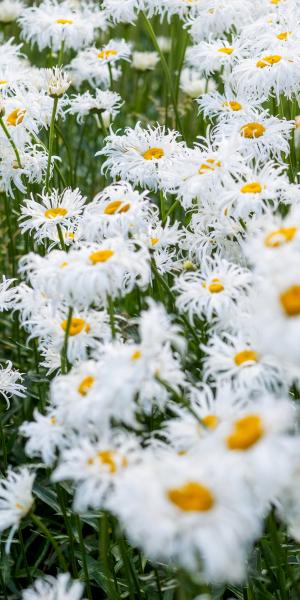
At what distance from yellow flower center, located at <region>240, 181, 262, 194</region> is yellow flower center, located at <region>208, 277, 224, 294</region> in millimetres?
240

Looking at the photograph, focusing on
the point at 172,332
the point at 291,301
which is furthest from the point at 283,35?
the point at 291,301

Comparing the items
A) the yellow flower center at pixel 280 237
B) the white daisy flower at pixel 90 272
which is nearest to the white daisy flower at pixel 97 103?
the white daisy flower at pixel 90 272

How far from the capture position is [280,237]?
4.89 ft

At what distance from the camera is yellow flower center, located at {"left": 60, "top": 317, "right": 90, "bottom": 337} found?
6.22ft

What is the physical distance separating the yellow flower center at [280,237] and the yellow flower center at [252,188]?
0.52m

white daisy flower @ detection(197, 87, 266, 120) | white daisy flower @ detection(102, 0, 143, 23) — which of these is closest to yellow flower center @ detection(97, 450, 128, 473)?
white daisy flower @ detection(197, 87, 266, 120)

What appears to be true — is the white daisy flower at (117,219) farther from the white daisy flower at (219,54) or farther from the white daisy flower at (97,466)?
the white daisy flower at (219,54)

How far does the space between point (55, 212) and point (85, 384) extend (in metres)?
0.88

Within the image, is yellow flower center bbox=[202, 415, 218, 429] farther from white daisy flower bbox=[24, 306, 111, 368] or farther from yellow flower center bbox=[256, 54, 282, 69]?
yellow flower center bbox=[256, 54, 282, 69]

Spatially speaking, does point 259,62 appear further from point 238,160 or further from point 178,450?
point 178,450

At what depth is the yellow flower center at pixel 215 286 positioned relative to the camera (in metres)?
1.90

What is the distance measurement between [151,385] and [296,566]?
0.86 meters

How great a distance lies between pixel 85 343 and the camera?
186cm

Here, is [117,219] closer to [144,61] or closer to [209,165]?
[209,165]
